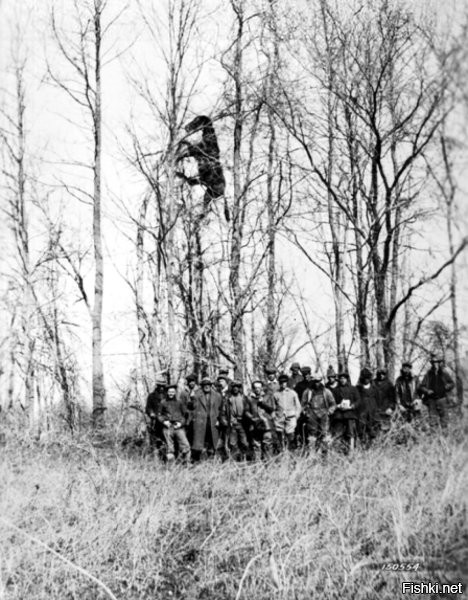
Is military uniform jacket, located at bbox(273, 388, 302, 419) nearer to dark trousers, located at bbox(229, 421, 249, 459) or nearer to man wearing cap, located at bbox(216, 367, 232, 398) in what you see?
dark trousers, located at bbox(229, 421, 249, 459)

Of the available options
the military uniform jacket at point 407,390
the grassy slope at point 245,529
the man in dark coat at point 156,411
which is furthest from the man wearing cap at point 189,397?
the military uniform jacket at point 407,390

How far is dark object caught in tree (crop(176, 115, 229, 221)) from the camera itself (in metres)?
17.1

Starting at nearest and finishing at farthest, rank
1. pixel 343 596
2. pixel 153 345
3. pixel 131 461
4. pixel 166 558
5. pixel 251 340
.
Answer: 1. pixel 343 596
2. pixel 166 558
3. pixel 131 461
4. pixel 153 345
5. pixel 251 340

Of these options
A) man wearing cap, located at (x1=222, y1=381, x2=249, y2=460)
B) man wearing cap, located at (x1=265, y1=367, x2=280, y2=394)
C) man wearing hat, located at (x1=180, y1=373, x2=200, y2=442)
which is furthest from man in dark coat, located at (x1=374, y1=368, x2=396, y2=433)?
man wearing hat, located at (x1=180, y1=373, x2=200, y2=442)

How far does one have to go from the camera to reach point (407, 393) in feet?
37.3

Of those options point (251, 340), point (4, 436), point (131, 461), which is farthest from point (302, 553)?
point (251, 340)

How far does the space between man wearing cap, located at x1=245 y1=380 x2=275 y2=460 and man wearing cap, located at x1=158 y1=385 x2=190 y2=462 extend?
1.09 metres

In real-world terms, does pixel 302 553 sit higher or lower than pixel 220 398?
lower

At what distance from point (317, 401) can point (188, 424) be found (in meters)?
2.20

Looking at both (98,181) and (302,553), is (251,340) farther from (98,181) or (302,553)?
(302,553)

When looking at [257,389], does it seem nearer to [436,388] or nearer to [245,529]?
[436,388]

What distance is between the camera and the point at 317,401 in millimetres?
11531

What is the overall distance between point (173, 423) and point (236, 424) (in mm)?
1054

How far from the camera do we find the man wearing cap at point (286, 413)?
11.5 meters
